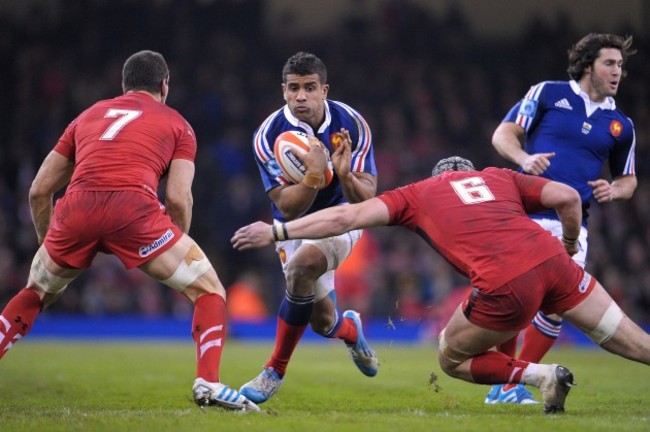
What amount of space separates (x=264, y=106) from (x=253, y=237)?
58.9 ft

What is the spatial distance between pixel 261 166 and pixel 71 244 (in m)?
2.10

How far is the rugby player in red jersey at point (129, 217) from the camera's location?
253 inches

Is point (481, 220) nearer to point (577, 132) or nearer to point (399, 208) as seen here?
point (399, 208)

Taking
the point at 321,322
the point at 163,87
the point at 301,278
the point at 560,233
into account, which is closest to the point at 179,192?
the point at 163,87

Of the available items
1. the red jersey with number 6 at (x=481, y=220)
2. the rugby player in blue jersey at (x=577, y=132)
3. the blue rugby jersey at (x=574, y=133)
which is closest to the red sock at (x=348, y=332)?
the rugby player in blue jersey at (x=577, y=132)

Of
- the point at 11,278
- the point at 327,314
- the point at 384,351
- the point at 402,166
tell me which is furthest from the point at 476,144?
the point at 327,314

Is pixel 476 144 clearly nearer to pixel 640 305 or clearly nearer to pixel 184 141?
pixel 640 305

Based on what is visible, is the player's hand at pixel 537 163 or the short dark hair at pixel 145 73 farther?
the player's hand at pixel 537 163

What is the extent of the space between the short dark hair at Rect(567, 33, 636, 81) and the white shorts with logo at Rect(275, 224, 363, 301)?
96.2 inches

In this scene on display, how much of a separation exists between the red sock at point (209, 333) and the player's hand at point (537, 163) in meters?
2.69

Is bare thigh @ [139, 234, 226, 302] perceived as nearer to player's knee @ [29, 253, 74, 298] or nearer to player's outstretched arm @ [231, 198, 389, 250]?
player's outstretched arm @ [231, 198, 389, 250]

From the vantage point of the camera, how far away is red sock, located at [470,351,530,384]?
644 cm

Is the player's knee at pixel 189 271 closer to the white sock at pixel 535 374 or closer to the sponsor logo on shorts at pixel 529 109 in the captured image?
the white sock at pixel 535 374

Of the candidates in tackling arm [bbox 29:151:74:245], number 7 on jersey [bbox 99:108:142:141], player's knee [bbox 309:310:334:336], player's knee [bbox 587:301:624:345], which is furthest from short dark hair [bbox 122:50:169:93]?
player's knee [bbox 587:301:624:345]
